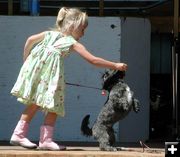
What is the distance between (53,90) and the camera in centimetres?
594

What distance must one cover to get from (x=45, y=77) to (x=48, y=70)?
0.08 meters

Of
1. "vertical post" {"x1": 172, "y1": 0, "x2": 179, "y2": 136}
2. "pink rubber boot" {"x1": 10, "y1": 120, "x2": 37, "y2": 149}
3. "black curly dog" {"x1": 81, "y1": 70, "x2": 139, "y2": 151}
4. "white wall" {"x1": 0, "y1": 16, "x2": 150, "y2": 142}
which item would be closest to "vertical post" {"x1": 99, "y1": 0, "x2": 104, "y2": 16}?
"white wall" {"x1": 0, "y1": 16, "x2": 150, "y2": 142}

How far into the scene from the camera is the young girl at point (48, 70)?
596 centimetres

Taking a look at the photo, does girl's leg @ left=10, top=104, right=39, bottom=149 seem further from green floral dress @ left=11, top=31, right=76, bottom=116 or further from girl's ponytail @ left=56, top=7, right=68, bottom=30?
girl's ponytail @ left=56, top=7, right=68, bottom=30

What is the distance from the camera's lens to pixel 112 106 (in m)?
6.11

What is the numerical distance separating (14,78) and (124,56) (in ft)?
5.65

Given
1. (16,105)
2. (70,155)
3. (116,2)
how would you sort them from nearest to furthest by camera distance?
1. (70,155)
2. (16,105)
3. (116,2)

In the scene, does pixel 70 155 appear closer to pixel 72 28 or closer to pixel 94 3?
pixel 72 28

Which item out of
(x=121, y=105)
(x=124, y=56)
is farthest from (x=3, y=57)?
(x=121, y=105)

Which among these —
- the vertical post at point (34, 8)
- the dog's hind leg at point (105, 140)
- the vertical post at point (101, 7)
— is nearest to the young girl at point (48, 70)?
the dog's hind leg at point (105, 140)

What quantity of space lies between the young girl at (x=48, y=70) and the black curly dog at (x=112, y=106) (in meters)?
0.24

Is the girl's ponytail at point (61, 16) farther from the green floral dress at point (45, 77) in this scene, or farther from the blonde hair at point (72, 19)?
the green floral dress at point (45, 77)

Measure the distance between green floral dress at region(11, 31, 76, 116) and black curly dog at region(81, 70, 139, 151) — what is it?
0.45 metres

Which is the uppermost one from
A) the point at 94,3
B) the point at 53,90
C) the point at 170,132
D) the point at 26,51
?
the point at 94,3
